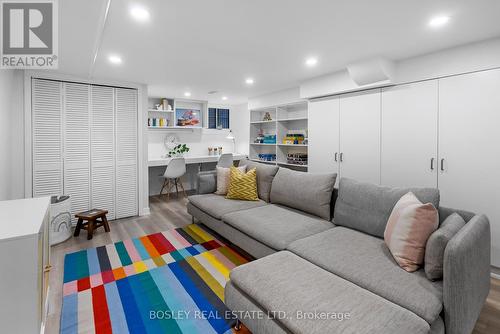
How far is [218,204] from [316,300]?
2030 millimetres

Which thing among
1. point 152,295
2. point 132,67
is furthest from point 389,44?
point 152,295

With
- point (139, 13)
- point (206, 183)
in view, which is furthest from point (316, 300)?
point (206, 183)

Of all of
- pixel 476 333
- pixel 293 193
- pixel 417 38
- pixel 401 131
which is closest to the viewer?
pixel 476 333

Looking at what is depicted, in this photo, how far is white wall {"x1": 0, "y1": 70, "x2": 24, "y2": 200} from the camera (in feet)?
9.46

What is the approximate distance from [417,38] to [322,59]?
0.97m

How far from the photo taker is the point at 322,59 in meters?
3.05

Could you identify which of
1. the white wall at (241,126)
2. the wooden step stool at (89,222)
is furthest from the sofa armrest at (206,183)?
the white wall at (241,126)

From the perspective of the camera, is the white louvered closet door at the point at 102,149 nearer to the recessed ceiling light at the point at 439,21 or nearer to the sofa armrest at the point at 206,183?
the sofa armrest at the point at 206,183

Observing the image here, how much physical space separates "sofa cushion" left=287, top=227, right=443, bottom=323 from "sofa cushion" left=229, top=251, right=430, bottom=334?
0.10 meters

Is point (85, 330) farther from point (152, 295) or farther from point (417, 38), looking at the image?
point (417, 38)

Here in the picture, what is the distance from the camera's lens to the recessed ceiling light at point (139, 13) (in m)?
1.89

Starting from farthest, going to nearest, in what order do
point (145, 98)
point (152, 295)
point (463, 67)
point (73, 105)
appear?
point (145, 98), point (73, 105), point (463, 67), point (152, 295)

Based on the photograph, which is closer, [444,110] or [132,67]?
[444,110]

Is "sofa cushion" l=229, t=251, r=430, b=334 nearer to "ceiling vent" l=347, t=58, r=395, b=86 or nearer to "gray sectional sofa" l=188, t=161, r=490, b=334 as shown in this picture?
"gray sectional sofa" l=188, t=161, r=490, b=334
